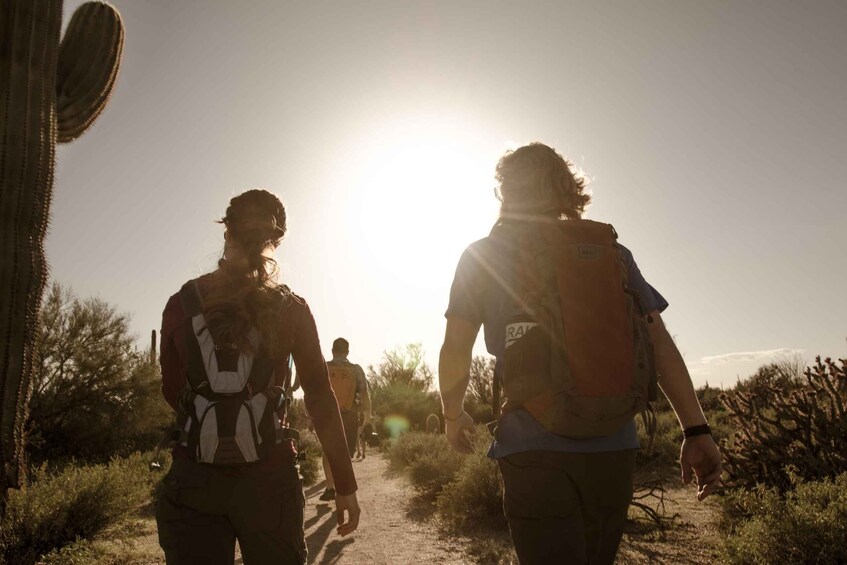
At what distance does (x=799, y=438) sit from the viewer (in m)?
6.41

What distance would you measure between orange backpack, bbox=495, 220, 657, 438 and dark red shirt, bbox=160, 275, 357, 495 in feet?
2.10

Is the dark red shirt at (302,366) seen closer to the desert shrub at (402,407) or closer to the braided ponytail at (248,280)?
the braided ponytail at (248,280)

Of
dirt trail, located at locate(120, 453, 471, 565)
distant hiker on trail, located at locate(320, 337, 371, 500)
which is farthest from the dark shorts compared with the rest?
dirt trail, located at locate(120, 453, 471, 565)

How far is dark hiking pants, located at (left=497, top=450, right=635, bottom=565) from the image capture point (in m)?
1.86

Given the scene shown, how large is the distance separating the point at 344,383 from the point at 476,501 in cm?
220

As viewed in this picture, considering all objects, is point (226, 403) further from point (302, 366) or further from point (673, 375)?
point (673, 375)

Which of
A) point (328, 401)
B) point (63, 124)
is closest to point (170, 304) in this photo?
point (328, 401)

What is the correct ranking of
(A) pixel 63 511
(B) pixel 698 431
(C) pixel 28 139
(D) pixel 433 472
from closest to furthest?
1. (B) pixel 698 431
2. (A) pixel 63 511
3. (C) pixel 28 139
4. (D) pixel 433 472

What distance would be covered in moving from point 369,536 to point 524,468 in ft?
19.3

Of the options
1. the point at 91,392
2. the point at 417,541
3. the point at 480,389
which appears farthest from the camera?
the point at 480,389

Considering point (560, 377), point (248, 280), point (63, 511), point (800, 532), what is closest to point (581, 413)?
point (560, 377)

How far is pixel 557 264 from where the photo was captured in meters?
2.03

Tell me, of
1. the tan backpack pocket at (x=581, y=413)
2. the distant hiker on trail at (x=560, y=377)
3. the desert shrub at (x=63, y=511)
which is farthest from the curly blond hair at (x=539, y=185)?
the desert shrub at (x=63, y=511)

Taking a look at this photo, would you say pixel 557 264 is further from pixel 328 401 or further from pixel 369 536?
pixel 369 536
